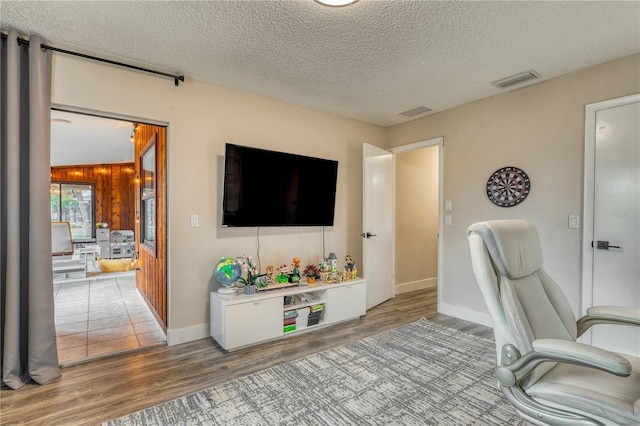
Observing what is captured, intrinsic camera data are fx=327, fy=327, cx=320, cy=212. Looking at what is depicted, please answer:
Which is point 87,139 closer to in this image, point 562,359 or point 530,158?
point 530,158

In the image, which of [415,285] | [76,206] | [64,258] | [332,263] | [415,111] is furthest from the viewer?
[76,206]

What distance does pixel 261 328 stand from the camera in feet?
9.82

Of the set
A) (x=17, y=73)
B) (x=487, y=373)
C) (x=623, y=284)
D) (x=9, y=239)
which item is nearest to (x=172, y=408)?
(x=9, y=239)

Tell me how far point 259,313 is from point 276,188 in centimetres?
126

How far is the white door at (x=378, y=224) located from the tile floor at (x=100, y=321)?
2423 millimetres

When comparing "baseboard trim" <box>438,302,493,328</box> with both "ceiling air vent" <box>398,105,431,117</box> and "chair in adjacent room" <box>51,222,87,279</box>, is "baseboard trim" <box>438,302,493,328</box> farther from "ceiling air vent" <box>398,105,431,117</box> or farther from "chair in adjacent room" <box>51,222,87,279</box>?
"chair in adjacent room" <box>51,222,87,279</box>

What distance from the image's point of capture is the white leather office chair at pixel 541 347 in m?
1.16

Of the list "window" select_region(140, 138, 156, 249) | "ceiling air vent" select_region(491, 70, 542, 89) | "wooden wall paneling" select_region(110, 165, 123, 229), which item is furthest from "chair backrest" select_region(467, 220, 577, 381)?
"wooden wall paneling" select_region(110, 165, 123, 229)

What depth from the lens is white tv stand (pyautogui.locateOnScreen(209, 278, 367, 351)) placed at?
9.29ft

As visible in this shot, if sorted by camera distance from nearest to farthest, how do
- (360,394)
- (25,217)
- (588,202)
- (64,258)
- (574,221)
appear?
(360,394), (25,217), (588,202), (574,221), (64,258)

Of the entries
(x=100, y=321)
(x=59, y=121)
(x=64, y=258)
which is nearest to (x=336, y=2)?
(x=100, y=321)

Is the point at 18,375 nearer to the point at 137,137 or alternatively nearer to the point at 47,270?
the point at 47,270

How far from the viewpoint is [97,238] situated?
319 inches

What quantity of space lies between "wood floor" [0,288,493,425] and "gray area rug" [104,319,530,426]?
0.16 meters
